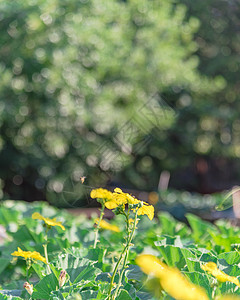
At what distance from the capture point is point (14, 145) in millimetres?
6688

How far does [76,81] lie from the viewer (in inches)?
248

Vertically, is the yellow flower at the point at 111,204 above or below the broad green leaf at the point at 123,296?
above

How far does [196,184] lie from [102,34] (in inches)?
226

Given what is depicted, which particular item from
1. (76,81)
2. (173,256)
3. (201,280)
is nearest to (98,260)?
(173,256)

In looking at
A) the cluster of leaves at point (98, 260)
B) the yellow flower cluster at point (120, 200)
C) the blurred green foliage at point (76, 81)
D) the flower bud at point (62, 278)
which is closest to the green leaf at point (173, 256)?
the cluster of leaves at point (98, 260)

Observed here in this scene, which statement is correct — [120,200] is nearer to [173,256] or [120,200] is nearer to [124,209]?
[124,209]

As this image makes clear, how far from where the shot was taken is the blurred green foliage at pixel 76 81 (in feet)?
18.9

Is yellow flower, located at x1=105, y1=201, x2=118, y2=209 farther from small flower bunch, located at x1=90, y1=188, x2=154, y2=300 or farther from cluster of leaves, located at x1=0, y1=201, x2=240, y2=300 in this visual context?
cluster of leaves, located at x1=0, y1=201, x2=240, y2=300

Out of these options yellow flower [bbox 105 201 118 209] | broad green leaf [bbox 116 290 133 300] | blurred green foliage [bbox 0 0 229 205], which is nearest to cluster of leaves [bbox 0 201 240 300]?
broad green leaf [bbox 116 290 133 300]

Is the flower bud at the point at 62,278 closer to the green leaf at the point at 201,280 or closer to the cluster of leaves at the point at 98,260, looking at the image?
the cluster of leaves at the point at 98,260

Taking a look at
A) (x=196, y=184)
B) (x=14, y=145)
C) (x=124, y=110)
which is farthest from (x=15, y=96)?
(x=196, y=184)

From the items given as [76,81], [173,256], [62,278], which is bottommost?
[76,81]

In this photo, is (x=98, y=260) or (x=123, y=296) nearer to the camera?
(x=123, y=296)

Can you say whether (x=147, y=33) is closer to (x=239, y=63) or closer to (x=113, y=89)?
(x=113, y=89)
